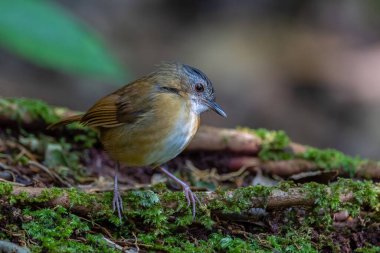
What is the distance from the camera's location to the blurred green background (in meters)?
9.83

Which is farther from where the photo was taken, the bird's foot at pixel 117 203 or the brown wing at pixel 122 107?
the brown wing at pixel 122 107

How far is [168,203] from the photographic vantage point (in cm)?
379

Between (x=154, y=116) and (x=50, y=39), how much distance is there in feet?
3.18

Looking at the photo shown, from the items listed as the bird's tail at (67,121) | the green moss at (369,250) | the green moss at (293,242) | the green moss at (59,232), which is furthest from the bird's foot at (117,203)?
the green moss at (369,250)

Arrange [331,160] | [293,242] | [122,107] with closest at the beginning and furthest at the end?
1. [293,242]
2. [122,107]
3. [331,160]

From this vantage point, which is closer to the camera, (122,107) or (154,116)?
(154,116)

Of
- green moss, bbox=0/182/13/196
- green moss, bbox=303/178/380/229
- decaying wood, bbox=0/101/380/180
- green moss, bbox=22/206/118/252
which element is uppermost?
decaying wood, bbox=0/101/380/180

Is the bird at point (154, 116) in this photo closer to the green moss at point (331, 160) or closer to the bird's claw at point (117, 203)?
the bird's claw at point (117, 203)

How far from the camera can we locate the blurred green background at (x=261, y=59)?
32.2 ft

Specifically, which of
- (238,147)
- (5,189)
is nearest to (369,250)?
(238,147)

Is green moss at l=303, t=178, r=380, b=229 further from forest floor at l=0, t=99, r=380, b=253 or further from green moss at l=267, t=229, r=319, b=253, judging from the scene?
green moss at l=267, t=229, r=319, b=253

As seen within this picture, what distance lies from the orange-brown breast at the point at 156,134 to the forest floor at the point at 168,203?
227 mm

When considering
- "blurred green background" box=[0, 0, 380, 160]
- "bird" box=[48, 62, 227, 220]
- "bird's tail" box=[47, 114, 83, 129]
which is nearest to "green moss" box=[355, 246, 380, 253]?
"bird" box=[48, 62, 227, 220]

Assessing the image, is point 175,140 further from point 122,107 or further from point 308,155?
point 308,155
